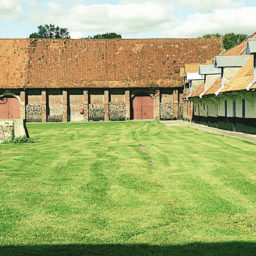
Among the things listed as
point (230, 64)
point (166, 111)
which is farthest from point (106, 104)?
point (230, 64)

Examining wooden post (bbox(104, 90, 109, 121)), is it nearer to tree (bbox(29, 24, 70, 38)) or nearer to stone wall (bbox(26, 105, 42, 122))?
stone wall (bbox(26, 105, 42, 122))

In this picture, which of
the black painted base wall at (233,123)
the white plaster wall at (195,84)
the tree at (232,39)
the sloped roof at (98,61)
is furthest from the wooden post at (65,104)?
→ the tree at (232,39)

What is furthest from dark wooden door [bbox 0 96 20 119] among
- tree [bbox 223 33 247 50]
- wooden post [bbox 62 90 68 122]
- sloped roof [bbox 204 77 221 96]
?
tree [bbox 223 33 247 50]

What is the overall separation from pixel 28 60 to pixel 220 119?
26.9 metres

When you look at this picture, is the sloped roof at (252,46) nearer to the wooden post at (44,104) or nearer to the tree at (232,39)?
the wooden post at (44,104)

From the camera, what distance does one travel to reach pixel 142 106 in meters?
45.7

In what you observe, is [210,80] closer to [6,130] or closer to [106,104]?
[106,104]

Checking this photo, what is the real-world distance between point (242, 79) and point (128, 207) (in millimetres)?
17391

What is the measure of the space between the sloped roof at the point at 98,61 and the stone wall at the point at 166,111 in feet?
7.66

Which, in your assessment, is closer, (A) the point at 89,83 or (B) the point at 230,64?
(B) the point at 230,64

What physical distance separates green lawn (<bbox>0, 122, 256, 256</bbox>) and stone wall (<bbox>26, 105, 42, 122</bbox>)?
34.9 m

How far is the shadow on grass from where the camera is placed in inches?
176

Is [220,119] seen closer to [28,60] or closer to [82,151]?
[82,151]

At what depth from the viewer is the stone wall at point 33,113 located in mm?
44812
